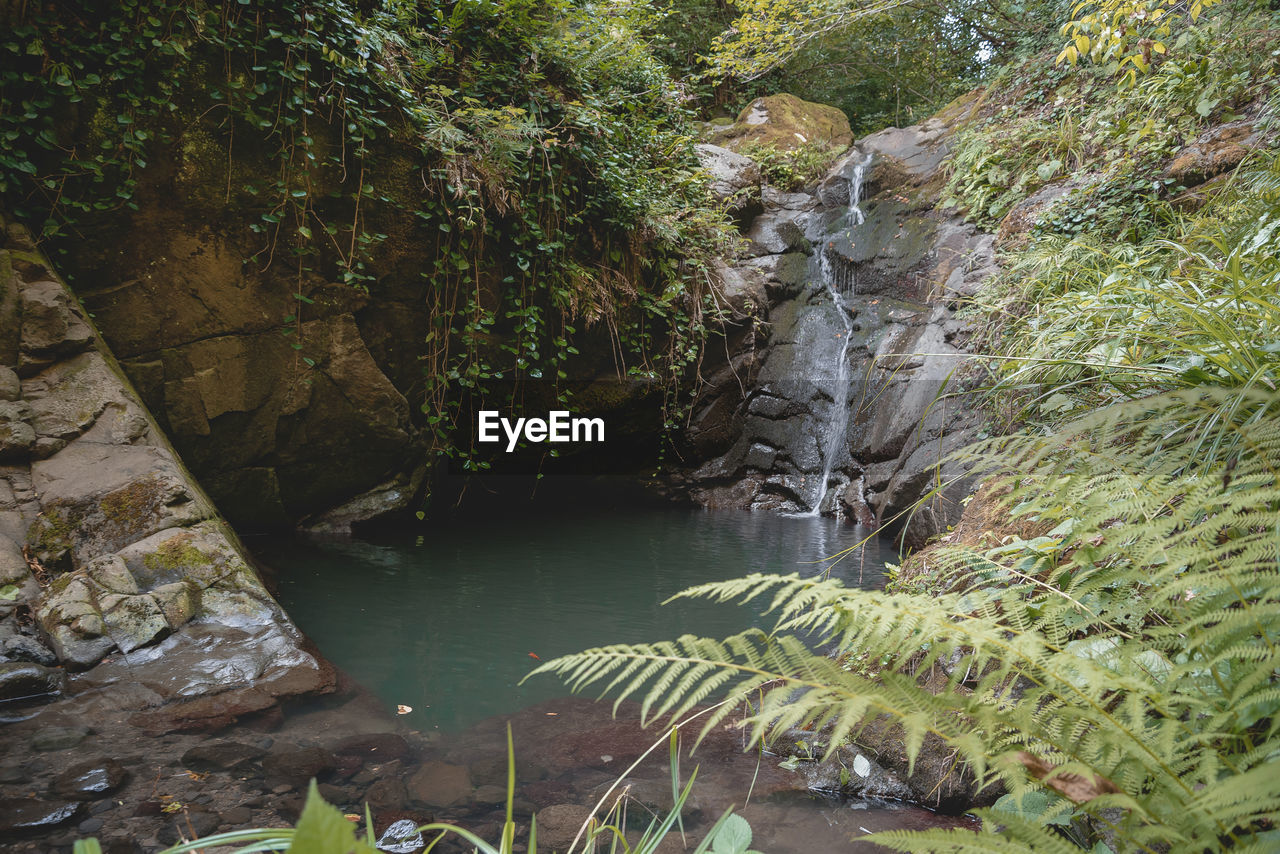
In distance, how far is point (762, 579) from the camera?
108cm

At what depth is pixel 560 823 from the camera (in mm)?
2037

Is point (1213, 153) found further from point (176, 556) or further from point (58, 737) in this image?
point (58, 737)

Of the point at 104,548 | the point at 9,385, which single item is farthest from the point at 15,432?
the point at 104,548

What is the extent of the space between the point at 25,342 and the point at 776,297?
7064 mm

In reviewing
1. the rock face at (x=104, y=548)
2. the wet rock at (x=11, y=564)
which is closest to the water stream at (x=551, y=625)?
the rock face at (x=104, y=548)

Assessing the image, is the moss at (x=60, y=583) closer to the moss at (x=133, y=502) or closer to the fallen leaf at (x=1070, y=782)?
the moss at (x=133, y=502)

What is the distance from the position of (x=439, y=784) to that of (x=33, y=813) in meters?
1.14

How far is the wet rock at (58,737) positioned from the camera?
87.8 inches

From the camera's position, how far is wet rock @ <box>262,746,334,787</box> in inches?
86.1

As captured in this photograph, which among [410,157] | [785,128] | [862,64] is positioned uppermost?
[862,64]

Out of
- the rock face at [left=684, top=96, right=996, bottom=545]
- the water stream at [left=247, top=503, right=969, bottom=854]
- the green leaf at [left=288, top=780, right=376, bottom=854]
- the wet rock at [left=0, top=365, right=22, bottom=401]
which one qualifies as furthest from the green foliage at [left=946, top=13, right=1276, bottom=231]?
the wet rock at [left=0, top=365, right=22, bottom=401]

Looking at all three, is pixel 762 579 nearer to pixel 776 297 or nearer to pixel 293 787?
pixel 293 787

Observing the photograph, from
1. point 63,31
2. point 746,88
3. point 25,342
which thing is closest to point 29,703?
point 25,342

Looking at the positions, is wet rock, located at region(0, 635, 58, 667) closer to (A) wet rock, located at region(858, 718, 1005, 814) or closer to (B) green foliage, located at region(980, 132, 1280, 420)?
(A) wet rock, located at region(858, 718, 1005, 814)
